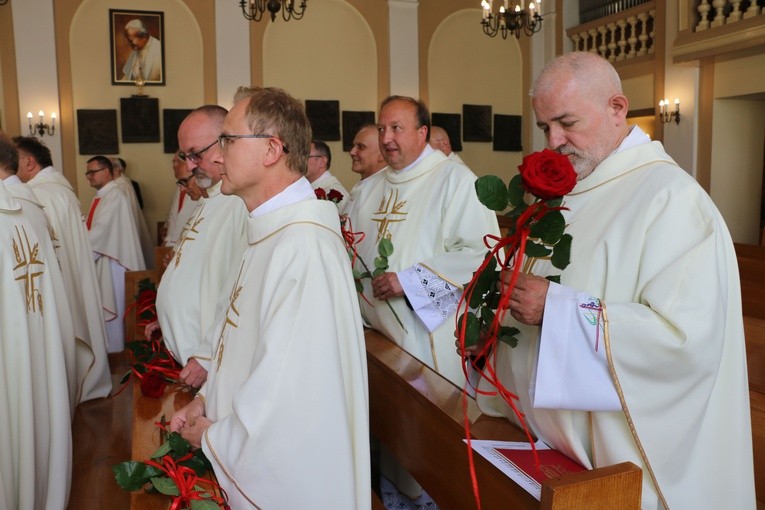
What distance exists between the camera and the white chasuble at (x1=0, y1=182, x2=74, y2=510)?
327 centimetres

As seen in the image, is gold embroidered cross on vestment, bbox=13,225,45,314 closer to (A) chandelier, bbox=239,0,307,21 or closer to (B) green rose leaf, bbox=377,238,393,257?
(B) green rose leaf, bbox=377,238,393,257

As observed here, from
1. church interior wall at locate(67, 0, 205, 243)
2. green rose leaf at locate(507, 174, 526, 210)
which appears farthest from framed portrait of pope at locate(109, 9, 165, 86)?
green rose leaf at locate(507, 174, 526, 210)

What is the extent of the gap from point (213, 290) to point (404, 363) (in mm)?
1070

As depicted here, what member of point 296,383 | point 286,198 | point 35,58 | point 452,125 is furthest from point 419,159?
point 452,125

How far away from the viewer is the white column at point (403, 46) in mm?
11898

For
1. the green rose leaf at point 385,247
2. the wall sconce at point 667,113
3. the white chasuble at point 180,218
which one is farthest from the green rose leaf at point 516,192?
the wall sconce at point 667,113

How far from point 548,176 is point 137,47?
403 inches

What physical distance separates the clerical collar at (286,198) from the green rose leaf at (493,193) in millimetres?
656

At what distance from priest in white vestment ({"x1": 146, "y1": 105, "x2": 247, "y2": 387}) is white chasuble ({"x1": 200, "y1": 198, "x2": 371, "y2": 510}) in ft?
3.70

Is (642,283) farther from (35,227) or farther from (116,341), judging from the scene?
(116,341)

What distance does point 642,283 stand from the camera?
6.68 ft

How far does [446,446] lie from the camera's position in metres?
2.34

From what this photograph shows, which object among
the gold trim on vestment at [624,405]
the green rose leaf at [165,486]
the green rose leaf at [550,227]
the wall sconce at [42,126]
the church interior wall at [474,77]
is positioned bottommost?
the green rose leaf at [165,486]

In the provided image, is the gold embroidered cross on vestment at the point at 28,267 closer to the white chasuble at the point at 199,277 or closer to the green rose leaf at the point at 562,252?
the white chasuble at the point at 199,277
